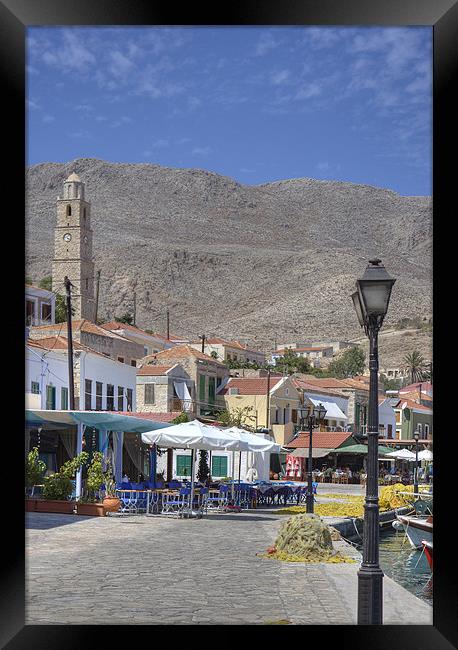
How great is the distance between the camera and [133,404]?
Result: 30500 mm

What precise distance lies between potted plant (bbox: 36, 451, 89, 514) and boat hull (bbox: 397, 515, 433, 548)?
5.22m

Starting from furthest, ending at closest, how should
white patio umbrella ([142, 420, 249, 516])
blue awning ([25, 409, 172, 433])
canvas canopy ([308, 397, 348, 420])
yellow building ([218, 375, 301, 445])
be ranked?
canvas canopy ([308, 397, 348, 420]) → yellow building ([218, 375, 301, 445]) → blue awning ([25, 409, 172, 433]) → white patio umbrella ([142, 420, 249, 516])

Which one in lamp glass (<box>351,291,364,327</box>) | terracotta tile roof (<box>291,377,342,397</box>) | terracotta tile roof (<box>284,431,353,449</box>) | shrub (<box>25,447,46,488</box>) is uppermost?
lamp glass (<box>351,291,364,327</box>)

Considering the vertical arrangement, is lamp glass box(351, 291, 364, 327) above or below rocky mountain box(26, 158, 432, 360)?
below

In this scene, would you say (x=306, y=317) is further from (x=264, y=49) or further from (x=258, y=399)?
(x=258, y=399)

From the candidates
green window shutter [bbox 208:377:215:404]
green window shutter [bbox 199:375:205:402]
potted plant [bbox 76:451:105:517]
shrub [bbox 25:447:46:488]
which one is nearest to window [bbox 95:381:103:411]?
potted plant [bbox 76:451:105:517]

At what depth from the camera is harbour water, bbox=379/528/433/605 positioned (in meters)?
11.3

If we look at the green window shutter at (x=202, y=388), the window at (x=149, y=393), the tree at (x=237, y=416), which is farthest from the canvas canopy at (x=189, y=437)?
the green window shutter at (x=202, y=388)

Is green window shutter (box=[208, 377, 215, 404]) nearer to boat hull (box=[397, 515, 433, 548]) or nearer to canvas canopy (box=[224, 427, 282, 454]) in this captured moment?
canvas canopy (box=[224, 427, 282, 454])

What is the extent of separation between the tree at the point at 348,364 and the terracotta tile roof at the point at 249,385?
32.1 meters

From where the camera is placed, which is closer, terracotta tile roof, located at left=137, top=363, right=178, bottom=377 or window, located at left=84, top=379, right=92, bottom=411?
window, located at left=84, top=379, right=92, bottom=411

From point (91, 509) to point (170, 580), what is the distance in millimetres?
7198
